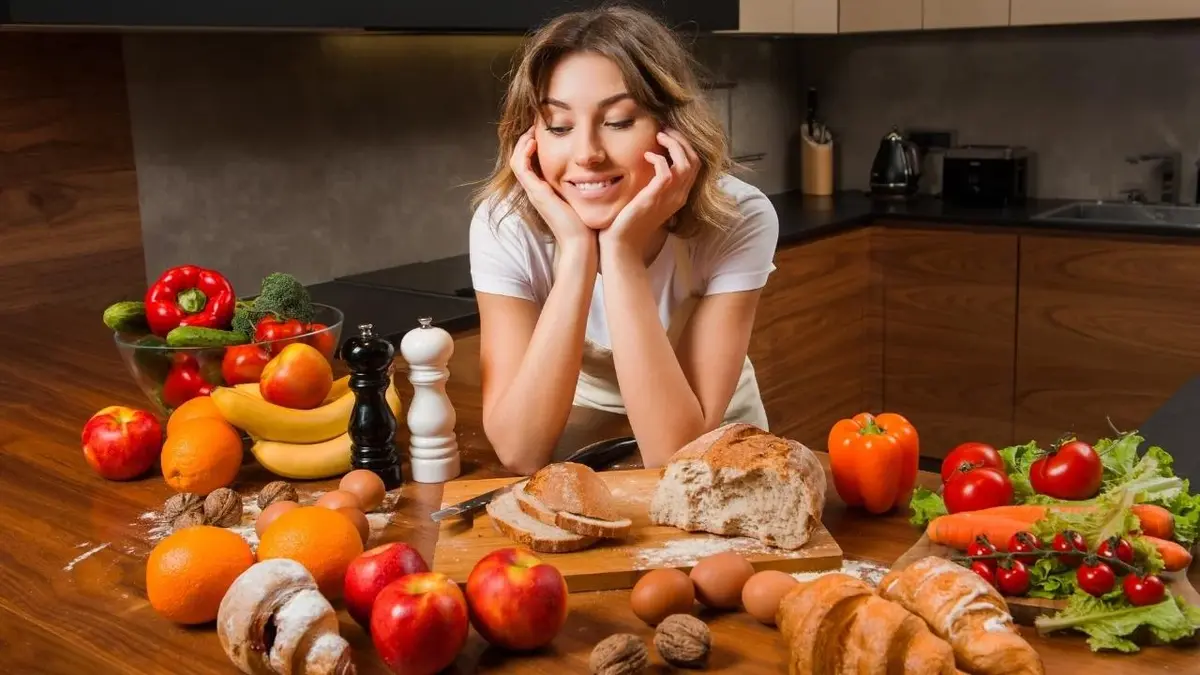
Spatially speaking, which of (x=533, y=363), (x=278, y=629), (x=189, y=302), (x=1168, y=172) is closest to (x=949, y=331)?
(x=1168, y=172)

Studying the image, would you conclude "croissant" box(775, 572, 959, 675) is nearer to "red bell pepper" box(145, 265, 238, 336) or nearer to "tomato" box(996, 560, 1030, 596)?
"tomato" box(996, 560, 1030, 596)

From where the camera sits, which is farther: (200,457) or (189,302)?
(189,302)

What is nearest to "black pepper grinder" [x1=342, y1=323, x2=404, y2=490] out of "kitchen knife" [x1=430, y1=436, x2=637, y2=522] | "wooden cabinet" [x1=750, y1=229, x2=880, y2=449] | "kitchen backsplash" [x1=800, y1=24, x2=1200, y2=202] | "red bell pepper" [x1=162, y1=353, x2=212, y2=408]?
"kitchen knife" [x1=430, y1=436, x2=637, y2=522]

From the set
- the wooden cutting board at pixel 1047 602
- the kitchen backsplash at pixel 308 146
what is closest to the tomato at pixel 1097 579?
the wooden cutting board at pixel 1047 602

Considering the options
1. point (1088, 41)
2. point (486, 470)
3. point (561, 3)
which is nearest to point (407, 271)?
point (561, 3)

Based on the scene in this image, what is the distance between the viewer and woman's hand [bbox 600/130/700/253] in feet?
4.92

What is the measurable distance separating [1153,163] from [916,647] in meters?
3.21

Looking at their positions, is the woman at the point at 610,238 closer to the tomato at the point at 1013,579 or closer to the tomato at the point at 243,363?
the tomato at the point at 243,363

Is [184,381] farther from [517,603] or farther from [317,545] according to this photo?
[517,603]

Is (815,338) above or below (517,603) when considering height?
below

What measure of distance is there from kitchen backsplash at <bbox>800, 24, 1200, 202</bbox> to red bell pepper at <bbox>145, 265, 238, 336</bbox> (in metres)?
2.93

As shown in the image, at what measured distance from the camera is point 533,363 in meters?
1.49

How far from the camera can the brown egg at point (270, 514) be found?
112 centimetres

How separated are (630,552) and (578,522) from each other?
0.06 metres
